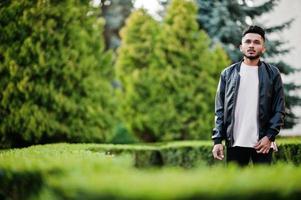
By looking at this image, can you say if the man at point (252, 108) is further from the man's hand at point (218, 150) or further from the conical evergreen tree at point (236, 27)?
the conical evergreen tree at point (236, 27)

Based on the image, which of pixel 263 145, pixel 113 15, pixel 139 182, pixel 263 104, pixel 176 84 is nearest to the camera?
pixel 139 182

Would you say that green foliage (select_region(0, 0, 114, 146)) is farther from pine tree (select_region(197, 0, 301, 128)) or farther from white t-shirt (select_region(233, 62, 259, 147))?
white t-shirt (select_region(233, 62, 259, 147))

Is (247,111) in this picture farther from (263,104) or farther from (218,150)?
(218,150)

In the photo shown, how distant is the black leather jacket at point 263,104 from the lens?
5.21 m

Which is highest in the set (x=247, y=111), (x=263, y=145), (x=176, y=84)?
(x=247, y=111)

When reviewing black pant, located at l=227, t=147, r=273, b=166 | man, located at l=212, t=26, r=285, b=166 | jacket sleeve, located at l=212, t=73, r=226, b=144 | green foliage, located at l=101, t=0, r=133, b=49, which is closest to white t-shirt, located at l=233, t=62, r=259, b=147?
man, located at l=212, t=26, r=285, b=166

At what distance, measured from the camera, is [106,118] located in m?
14.0

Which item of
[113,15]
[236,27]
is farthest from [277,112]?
[113,15]

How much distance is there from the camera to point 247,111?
17.2ft

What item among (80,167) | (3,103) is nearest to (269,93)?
(80,167)

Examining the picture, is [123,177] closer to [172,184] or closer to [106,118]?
[172,184]

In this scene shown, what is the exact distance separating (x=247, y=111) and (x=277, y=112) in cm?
31

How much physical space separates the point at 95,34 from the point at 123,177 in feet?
39.7

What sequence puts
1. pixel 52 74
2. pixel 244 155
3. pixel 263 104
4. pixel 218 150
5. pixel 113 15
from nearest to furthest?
Answer: pixel 263 104, pixel 244 155, pixel 218 150, pixel 52 74, pixel 113 15
